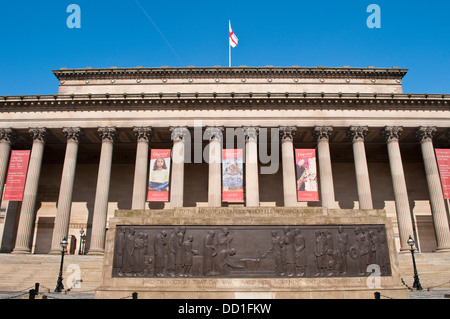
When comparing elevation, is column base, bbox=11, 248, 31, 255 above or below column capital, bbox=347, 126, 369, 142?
below

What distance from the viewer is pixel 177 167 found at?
3189 centimetres

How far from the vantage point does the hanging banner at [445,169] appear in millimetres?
30286

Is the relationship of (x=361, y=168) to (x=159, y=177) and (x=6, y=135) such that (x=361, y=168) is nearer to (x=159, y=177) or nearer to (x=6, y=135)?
(x=159, y=177)

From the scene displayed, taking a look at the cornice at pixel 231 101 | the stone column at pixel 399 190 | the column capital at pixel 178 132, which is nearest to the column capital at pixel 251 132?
the cornice at pixel 231 101

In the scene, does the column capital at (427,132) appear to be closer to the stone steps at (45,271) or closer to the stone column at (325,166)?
the stone column at (325,166)

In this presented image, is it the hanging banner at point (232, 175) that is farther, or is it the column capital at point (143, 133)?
the column capital at point (143, 133)

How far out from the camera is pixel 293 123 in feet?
109

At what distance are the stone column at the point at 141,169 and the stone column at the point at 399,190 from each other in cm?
2244

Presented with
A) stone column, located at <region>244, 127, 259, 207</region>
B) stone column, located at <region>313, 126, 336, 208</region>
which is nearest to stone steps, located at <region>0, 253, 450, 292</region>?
stone column, located at <region>313, 126, 336, 208</region>

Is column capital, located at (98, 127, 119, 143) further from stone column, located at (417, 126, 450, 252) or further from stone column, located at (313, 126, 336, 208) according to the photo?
stone column, located at (417, 126, 450, 252)

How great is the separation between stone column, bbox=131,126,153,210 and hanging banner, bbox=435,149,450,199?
26.2 metres

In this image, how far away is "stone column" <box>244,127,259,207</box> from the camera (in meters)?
30.9
